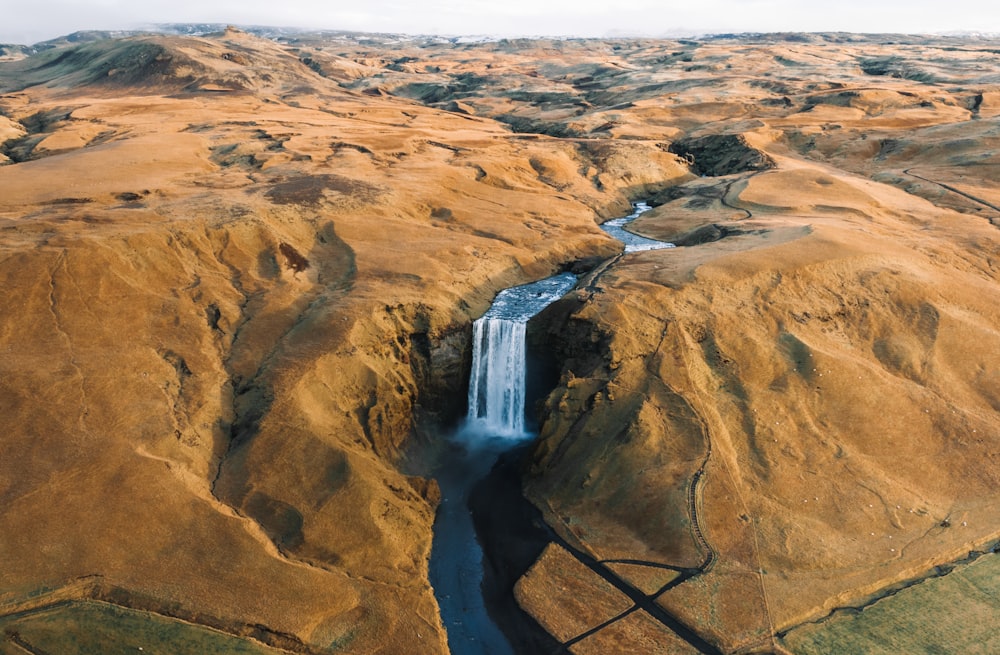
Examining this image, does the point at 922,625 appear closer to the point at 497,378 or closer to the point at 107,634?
the point at 497,378

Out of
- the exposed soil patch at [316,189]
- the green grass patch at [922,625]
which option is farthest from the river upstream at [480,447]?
the exposed soil patch at [316,189]

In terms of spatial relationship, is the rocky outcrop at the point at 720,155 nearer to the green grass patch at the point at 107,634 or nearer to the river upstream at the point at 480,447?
the river upstream at the point at 480,447

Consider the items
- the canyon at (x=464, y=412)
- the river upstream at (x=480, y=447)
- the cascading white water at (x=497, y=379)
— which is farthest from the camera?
the cascading white water at (x=497, y=379)

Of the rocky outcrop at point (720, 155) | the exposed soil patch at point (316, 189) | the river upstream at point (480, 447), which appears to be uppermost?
the exposed soil patch at point (316, 189)

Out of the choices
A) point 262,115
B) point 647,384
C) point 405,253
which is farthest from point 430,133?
point 647,384

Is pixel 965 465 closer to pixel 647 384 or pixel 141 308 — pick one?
pixel 647 384

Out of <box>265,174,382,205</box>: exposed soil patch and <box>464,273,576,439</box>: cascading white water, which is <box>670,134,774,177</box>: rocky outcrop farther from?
<box>464,273,576,439</box>: cascading white water
